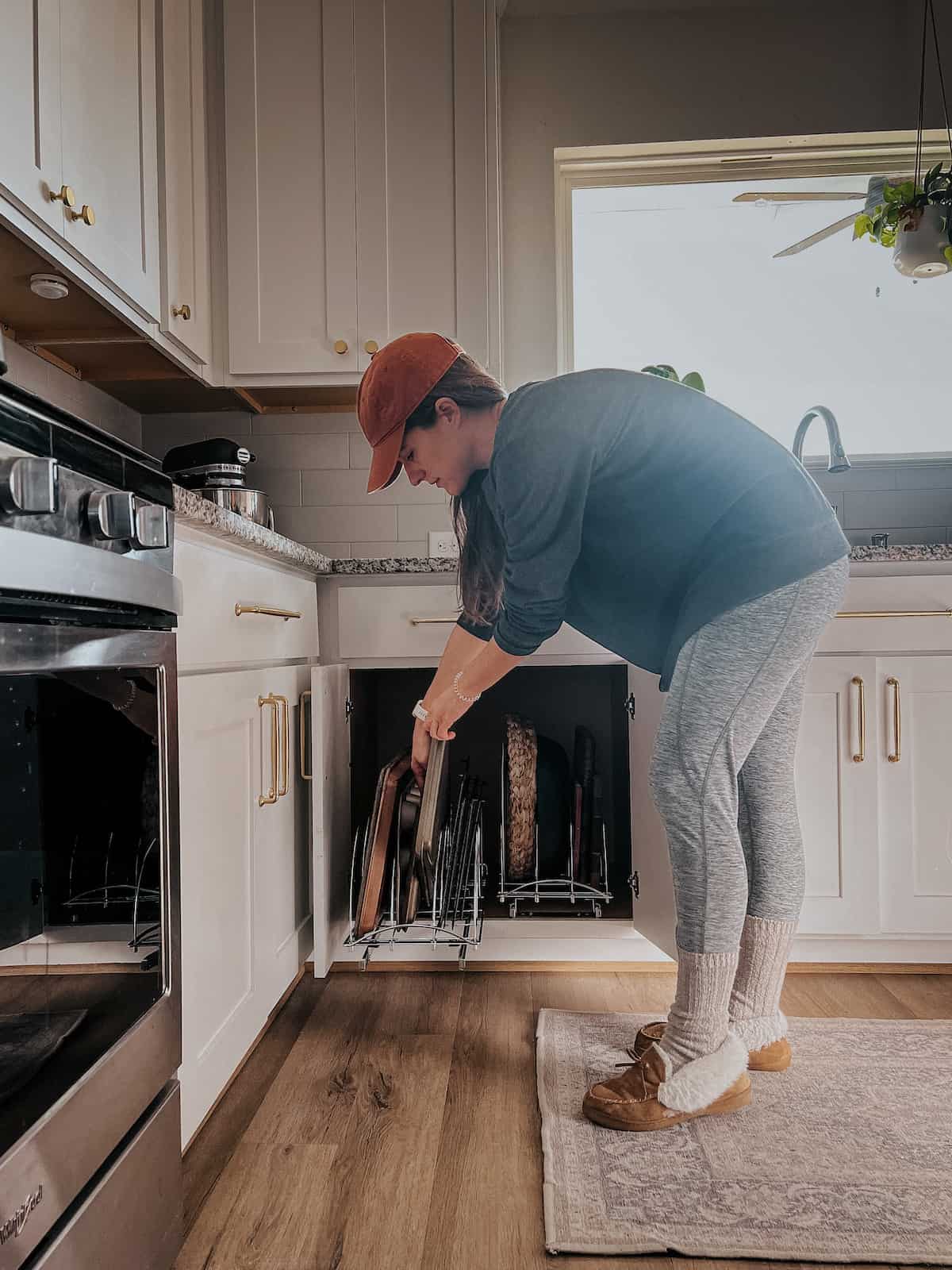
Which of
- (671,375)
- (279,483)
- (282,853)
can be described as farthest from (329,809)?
(671,375)

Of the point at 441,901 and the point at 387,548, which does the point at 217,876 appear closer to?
the point at 441,901

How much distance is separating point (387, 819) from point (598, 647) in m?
0.59

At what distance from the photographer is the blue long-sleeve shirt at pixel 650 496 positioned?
1.33 metres

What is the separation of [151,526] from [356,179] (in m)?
1.65

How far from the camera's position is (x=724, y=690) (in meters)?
1.35

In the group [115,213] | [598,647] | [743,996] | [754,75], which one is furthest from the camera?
[754,75]

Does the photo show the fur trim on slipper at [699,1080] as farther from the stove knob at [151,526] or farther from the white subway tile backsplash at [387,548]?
the white subway tile backsplash at [387,548]

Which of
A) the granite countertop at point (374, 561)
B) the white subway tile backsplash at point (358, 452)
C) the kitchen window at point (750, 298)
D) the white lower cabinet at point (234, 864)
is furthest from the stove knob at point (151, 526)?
the kitchen window at point (750, 298)

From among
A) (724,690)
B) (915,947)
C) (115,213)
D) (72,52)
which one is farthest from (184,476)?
(915,947)

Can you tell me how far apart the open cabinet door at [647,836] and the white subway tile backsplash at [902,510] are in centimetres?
101

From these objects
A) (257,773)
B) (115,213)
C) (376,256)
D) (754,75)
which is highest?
(754,75)

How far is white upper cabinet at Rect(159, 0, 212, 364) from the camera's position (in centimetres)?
195

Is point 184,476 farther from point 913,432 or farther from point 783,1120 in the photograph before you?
point 913,432

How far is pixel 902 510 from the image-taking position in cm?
254
